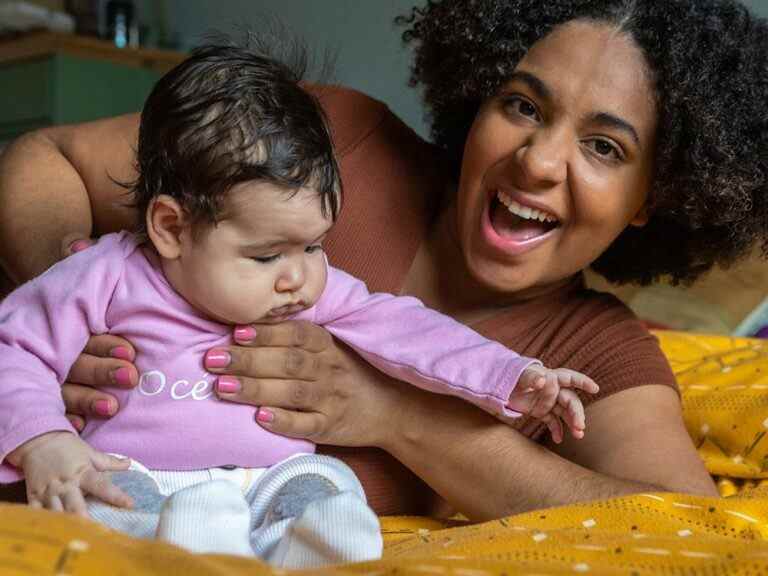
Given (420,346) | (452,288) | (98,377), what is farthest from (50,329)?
(452,288)

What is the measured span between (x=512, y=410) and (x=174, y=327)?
1.42 feet

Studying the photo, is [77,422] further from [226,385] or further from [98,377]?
[226,385]

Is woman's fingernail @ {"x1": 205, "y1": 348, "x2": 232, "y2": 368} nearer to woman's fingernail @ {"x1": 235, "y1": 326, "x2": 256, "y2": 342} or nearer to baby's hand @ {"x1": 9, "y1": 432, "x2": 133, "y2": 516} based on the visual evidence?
woman's fingernail @ {"x1": 235, "y1": 326, "x2": 256, "y2": 342}

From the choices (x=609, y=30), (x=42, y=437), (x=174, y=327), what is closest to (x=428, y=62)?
(x=609, y=30)

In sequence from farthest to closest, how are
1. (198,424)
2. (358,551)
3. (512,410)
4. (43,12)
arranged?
(43,12) → (512,410) → (198,424) → (358,551)

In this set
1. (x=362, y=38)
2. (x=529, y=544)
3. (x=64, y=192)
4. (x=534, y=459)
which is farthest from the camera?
(x=362, y=38)

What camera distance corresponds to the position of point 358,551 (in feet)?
3.26

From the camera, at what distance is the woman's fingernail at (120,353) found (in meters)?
1.25

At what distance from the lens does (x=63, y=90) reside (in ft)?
14.2

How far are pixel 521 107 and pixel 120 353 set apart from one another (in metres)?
0.73

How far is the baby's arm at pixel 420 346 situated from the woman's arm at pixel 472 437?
0.16 ft

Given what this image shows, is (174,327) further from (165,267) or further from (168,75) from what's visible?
(168,75)

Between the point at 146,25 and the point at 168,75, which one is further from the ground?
the point at 168,75

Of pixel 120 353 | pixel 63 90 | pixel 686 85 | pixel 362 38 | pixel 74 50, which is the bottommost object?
pixel 63 90
